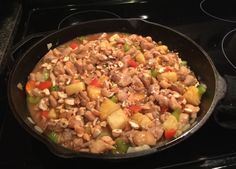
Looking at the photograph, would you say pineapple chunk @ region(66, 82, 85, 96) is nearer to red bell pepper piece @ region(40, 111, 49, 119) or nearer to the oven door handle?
red bell pepper piece @ region(40, 111, 49, 119)

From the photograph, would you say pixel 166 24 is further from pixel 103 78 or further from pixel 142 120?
pixel 142 120

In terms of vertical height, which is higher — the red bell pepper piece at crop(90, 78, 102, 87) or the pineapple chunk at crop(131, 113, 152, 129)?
the red bell pepper piece at crop(90, 78, 102, 87)

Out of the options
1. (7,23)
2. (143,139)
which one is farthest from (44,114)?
(7,23)

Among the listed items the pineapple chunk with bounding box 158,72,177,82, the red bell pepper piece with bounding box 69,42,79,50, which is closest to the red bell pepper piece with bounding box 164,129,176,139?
the pineapple chunk with bounding box 158,72,177,82

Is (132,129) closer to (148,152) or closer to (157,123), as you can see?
(157,123)

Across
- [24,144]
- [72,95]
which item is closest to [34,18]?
[72,95]

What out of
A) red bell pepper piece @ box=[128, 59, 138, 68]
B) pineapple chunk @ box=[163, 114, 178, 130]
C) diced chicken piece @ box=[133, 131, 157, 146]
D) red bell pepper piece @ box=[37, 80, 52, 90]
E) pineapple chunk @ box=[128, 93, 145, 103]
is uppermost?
red bell pepper piece @ box=[37, 80, 52, 90]

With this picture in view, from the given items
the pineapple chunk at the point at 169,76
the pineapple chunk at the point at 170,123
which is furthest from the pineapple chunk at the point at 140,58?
the pineapple chunk at the point at 170,123
